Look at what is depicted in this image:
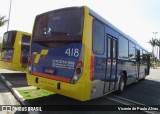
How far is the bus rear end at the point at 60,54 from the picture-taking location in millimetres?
6188

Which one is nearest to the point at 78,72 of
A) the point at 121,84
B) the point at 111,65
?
the point at 111,65

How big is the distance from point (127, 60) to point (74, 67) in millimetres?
5535

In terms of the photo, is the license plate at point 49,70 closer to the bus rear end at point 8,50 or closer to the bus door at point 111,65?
the bus door at point 111,65

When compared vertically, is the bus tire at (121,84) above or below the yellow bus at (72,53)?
below

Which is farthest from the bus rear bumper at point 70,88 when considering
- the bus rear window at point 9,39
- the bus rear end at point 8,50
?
the bus rear window at point 9,39

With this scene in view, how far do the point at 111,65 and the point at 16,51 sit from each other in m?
6.59

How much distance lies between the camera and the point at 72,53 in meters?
6.40

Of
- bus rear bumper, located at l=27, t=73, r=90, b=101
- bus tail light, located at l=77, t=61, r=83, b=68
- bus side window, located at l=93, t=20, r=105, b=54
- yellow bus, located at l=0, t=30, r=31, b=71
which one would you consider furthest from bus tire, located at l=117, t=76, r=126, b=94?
yellow bus, located at l=0, t=30, r=31, b=71

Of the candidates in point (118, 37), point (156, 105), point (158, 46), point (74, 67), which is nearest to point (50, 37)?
point (74, 67)

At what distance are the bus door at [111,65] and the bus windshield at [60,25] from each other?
180 cm

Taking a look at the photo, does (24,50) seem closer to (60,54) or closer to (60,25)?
(60,25)

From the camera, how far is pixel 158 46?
90.4 meters

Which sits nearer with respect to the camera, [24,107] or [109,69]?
[24,107]

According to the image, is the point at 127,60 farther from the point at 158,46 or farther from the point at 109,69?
the point at 158,46
